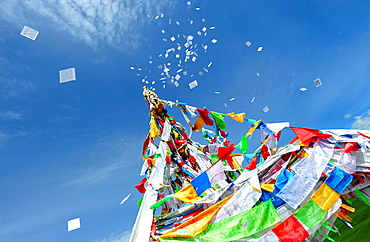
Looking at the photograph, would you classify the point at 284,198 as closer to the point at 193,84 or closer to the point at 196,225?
the point at 196,225

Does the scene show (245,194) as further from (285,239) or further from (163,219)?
(163,219)

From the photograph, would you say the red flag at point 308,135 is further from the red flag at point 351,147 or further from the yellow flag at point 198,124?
the yellow flag at point 198,124

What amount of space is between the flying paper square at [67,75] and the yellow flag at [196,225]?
452 centimetres

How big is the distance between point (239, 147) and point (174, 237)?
3684 mm

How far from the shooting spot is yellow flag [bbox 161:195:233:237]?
3864 millimetres

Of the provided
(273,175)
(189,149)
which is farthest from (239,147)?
(273,175)

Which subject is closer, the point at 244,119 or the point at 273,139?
the point at 273,139

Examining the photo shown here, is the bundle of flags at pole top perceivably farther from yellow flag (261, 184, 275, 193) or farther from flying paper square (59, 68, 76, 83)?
flying paper square (59, 68, 76, 83)

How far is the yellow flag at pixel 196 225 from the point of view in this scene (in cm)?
386

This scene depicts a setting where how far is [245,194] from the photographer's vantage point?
414cm

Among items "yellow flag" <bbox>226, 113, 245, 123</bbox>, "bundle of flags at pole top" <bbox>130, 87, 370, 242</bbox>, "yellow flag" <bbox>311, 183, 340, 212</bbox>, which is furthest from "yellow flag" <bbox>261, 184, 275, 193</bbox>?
"yellow flag" <bbox>226, 113, 245, 123</bbox>

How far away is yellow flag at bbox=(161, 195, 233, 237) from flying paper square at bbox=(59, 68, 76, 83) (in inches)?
178

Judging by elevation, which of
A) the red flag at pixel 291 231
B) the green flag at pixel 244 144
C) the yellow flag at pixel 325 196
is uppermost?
the green flag at pixel 244 144

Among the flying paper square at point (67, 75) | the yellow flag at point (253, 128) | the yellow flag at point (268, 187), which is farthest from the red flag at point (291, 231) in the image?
the flying paper square at point (67, 75)
